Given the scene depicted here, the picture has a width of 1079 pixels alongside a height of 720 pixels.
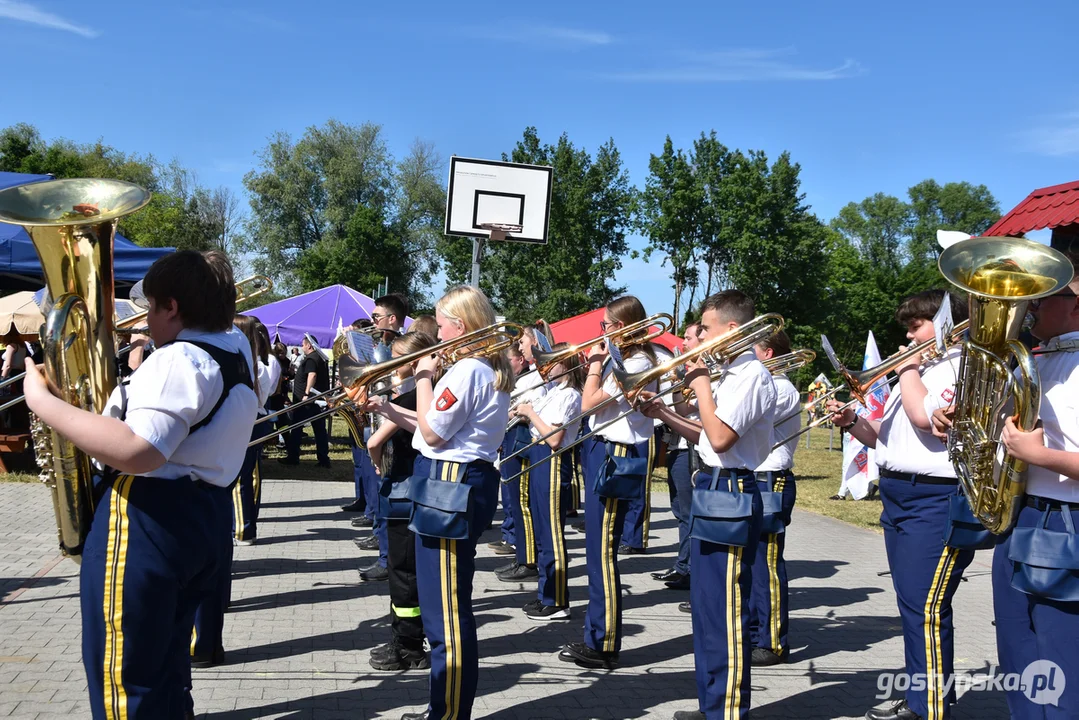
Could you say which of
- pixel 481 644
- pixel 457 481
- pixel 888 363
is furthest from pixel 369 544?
pixel 888 363

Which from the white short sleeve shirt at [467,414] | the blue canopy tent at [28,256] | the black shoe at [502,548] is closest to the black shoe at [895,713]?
the white short sleeve shirt at [467,414]

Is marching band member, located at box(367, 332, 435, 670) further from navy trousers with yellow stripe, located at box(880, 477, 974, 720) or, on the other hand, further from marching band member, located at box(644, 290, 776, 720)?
navy trousers with yellow stripe, located at box(880, 477, 974, 720)

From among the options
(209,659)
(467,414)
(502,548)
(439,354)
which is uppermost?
(439,354)

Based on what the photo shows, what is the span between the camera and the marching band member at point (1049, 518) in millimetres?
2748

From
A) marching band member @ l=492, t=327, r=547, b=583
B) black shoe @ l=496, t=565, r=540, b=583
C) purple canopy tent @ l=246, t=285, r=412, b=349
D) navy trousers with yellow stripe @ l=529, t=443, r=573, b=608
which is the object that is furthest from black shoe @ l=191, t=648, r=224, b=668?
purple canopy tent @ l=246, t=285, r=412, b=349

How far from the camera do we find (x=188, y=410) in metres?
2.59

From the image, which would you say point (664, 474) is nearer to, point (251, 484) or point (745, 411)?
point (251, 484)

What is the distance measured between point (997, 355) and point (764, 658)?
10.0 ft

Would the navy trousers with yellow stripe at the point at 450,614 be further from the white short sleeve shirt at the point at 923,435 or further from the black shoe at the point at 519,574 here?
the black shoe at the point at 519,574

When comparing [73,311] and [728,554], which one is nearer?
[73,311]

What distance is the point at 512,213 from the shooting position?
36.9 feet

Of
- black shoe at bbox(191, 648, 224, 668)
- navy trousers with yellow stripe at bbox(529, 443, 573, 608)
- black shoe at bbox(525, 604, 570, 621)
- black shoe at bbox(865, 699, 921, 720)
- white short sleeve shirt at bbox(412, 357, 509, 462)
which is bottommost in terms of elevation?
black shoe at bbox(525, 604, 570, 621)

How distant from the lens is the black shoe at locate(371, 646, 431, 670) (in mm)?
5031

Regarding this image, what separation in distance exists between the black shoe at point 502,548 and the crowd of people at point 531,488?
1172mm
